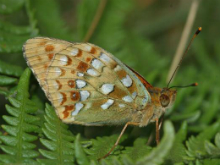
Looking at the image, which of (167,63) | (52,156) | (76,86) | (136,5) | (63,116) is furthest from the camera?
(136,5)

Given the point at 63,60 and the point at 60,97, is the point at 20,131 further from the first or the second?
the point at 63,60

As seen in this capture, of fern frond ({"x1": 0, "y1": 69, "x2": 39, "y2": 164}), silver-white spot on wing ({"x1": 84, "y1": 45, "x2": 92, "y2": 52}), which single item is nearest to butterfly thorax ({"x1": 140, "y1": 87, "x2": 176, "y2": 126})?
silver-white spot on wing ({"x1": 84, "y1": 45, "x2": 92, "y2": 52})

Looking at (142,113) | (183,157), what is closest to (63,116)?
(142,113)

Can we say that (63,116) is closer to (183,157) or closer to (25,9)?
(183,157)

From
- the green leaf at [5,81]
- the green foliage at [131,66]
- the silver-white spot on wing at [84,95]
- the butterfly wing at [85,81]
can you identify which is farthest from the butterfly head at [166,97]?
the green leaf at [5,81]

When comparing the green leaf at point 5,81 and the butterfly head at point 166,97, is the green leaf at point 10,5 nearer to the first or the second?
the green leaf at point 5,81

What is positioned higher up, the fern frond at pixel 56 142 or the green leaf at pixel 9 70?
the green leaf at pixel 9 70

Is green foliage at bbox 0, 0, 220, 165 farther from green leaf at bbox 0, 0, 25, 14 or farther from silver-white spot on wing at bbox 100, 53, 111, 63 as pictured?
silver-white spot on wing at bbox 100, 53, 111, 63
